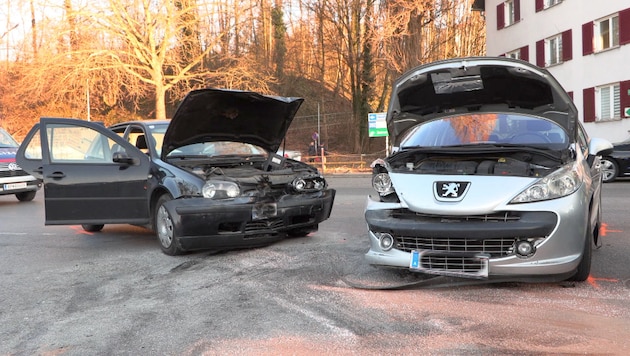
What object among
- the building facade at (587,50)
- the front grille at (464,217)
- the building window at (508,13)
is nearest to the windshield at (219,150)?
the front grille at (464,217)

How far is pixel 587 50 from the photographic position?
23547mm

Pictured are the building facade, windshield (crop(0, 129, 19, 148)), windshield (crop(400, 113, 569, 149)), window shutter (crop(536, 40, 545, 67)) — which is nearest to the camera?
windshield (crop(400, 113, 569, 149))

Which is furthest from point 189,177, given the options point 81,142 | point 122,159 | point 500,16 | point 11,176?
point 500,16

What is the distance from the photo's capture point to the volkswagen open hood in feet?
16.7

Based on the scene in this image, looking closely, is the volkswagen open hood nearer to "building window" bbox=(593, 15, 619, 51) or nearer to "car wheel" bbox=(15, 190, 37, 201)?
"car wheel" bbox=(15, 190, 37, 201)

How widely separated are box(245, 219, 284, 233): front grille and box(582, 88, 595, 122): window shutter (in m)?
21.3

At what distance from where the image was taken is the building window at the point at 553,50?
2577cm

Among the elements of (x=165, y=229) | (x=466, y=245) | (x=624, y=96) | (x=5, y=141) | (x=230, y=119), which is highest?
(x=624, y=96)

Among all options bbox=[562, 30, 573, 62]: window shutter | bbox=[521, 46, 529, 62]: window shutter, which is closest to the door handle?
bbox=[562, 30, 573, 62]: window shutter

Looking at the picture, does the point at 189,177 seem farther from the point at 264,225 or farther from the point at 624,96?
the point at 624,96

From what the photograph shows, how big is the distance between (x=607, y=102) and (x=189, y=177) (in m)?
22.1

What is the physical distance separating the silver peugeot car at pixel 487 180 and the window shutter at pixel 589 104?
19.9 metres

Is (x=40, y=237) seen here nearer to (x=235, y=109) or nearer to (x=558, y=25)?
(x=235, y=109)

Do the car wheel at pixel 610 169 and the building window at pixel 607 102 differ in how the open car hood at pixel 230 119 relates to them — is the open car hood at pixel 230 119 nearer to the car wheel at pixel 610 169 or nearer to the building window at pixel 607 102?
the car wheel at pixel 610 169
